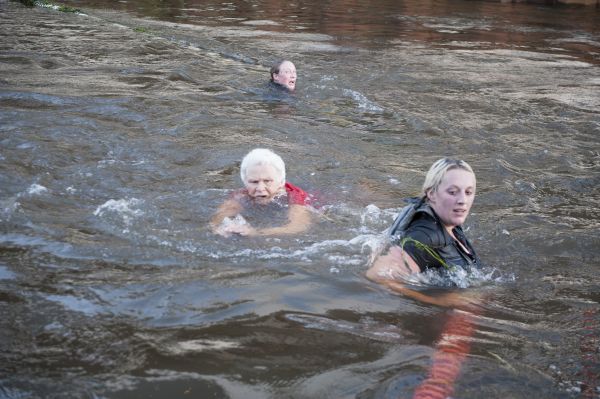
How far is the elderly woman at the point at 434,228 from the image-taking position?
182 inches

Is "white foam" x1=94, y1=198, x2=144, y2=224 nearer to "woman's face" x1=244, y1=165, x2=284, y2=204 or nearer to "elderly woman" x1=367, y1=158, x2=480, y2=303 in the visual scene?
"woman's face" x1=244, y1=165, x2=284, y2=204

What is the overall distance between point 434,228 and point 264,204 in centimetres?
189

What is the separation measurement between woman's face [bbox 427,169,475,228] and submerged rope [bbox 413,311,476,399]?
23.6 inches

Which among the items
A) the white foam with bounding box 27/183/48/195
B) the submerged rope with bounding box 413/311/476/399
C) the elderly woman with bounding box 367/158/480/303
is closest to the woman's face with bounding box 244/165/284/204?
the elderly woman with bounding box 367/158/480/303

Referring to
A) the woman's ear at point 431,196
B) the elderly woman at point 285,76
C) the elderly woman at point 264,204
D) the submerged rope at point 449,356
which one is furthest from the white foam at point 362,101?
the submerged rope at point 449,356

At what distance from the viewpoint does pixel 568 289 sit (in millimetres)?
5031

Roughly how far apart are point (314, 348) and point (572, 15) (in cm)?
2100

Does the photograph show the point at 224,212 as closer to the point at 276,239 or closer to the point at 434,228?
the point at 276,239

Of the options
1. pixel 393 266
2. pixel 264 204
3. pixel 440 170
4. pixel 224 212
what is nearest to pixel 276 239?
pixel 264 204

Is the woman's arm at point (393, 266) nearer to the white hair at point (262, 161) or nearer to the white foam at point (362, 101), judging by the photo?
the white hair at point (262, 161)

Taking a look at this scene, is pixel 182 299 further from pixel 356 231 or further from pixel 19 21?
pixel 19 21

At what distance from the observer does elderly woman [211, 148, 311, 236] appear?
5.95 m

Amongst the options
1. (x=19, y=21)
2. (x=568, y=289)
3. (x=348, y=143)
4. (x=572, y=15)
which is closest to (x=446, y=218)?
(x=568, y=289)

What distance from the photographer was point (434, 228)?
15.3ft
